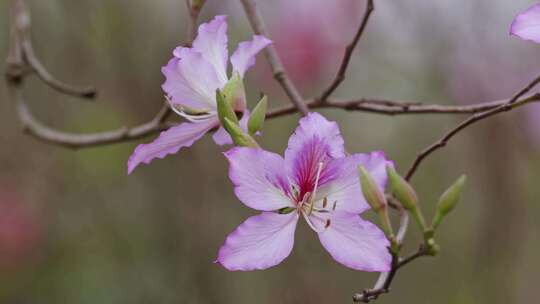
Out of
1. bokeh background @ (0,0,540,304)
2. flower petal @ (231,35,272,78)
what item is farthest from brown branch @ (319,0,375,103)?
bokeh background @ (0,0,540,304)

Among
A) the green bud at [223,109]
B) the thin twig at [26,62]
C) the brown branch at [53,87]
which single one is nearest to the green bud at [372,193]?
the green bud at [223,109]

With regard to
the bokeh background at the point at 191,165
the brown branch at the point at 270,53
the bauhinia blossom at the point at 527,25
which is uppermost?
the bauhinia blossom at the point at 527,25

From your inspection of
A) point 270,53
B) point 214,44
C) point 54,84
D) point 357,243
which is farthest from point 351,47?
point 54,84

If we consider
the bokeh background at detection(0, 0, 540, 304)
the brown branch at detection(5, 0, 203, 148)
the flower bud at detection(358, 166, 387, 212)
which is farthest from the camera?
the bokeh background at detection(0, 0, 540, 304)

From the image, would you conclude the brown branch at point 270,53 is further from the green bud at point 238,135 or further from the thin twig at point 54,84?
the thin twig at point 54,84

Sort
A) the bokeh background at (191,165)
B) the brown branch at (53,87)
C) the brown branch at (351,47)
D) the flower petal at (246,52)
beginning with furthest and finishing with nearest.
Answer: the bokeh background at (191,165), the brown branch at (53,87), the brown branch at (351,47), the flower petal at (246,52)

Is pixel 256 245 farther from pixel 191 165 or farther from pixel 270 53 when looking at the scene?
pixel 191 165

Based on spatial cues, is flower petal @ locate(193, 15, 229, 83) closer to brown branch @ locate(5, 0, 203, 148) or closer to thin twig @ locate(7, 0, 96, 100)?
brown branch @ locate(5, 0, 203, 148)
